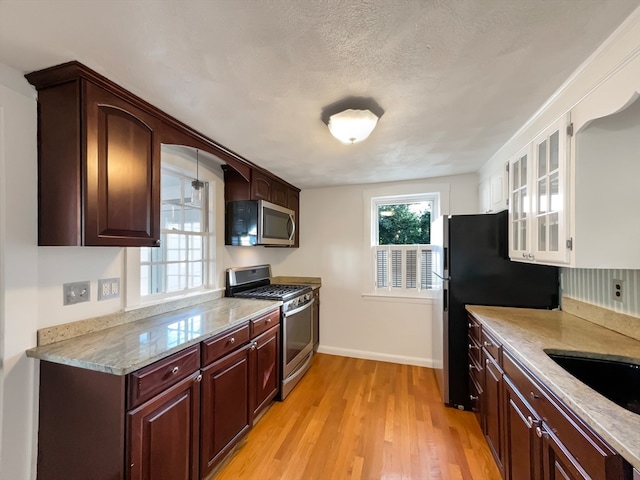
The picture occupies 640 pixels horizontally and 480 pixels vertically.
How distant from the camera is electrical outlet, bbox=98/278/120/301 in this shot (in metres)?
1.62

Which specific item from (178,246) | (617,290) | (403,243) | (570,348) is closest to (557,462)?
(570,348)

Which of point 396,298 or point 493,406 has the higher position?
point 396,298

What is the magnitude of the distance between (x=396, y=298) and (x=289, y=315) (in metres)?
1.43

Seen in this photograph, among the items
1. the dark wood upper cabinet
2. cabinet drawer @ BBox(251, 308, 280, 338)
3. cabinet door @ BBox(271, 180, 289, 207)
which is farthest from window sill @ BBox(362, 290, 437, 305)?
the dark wood upper cabinet

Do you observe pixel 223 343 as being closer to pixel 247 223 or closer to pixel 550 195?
pixel 247 223

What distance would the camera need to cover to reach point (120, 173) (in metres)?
1.41

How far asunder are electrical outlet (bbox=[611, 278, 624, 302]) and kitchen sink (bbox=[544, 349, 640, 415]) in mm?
491

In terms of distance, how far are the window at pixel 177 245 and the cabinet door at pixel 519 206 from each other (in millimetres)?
2623

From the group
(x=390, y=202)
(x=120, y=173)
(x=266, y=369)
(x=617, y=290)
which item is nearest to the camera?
(x=120, y=173)

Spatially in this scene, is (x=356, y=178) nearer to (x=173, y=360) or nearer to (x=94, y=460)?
(x=173, y=360)

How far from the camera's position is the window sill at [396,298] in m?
3.18

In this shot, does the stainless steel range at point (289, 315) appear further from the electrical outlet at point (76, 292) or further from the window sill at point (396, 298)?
the electrical outlet at point (76, 292)

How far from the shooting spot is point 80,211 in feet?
4.13

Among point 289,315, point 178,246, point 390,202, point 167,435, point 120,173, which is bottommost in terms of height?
point 167,435
